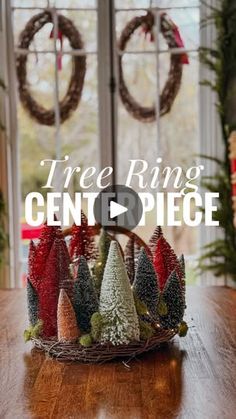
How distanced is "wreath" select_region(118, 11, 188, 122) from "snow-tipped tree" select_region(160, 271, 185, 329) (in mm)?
2406

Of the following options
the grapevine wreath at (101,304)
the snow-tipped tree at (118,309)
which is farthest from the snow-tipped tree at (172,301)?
the snow-tipped tree at (118,309)

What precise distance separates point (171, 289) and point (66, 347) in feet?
0.95

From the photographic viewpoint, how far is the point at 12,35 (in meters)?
3.74

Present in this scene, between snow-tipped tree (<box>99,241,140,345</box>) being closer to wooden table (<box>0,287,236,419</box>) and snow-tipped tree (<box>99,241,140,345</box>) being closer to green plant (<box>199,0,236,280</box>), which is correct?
wooden table (<box>0,287,236,419</box>)

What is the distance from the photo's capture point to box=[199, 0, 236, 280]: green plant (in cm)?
360

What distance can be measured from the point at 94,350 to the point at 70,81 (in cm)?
262

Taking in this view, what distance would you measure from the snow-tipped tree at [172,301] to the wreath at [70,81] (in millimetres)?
2423

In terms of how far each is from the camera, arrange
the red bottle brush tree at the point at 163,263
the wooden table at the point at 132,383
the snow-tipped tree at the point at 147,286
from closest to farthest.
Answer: the wooden table at the point at 132,383 < the snow-tipped tree at the point at 147,286 < the red bottle brush tree at the point at 163,263

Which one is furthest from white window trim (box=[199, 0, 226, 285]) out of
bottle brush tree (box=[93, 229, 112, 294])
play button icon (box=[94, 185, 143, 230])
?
bottle brush tree (box=[93, 229, 112, 294])

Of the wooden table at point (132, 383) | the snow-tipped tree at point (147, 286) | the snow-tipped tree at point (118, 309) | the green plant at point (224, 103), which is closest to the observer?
the wooden table at point (132, 383)

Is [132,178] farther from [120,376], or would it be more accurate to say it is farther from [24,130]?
[120,376]

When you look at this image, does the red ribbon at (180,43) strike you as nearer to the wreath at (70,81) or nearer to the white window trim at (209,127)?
the white window trim at (209,127)

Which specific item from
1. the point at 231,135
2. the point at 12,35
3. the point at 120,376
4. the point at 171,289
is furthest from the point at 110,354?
the point at 12,35

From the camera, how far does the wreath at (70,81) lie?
12.3 feet
